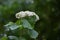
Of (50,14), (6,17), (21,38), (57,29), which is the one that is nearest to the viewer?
(21,38)

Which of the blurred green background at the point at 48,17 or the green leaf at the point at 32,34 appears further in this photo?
the blurred green background at the point at 48,17

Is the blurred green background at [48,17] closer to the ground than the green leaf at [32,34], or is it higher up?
higher up

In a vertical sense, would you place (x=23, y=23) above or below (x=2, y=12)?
below

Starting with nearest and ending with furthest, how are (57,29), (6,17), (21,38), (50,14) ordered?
(21,38) < (6,17) < (57,29) < (50,14)

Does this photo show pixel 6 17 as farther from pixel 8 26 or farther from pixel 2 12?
pixel 8 26

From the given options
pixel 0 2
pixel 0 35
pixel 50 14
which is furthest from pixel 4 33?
pixel 50 14

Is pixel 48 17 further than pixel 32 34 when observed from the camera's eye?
Yes

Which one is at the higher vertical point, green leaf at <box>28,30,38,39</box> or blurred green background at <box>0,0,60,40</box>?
blurred green background at <box>0,0,60,40</box>

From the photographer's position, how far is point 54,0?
13.0 ft

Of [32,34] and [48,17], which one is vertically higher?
[48,17]

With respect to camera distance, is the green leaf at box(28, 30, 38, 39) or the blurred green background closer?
the green leaf at box(28, 30, 38, 39)

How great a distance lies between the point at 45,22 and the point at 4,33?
7.85 ft

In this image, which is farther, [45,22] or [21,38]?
[45,22]

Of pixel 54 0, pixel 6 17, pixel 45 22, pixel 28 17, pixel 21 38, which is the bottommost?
pixel 21 38
